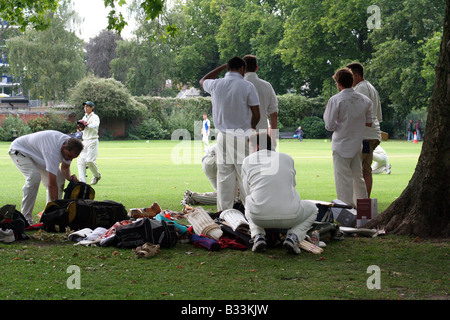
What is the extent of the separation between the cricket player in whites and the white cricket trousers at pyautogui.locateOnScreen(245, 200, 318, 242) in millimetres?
9244

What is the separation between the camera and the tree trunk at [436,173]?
7.72 m

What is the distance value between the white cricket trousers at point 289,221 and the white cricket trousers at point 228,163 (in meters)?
1.73

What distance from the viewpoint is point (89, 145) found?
52.7ft

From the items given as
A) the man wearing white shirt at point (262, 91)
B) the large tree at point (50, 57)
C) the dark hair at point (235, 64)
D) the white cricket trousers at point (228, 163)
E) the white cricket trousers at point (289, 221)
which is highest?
the large tree at point (50, 57)

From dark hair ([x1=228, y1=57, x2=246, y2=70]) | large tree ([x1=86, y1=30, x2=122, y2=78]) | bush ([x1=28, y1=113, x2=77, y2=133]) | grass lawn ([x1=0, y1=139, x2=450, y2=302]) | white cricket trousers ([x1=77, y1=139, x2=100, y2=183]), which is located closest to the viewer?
grass lawn ([x1=0, y1=139, x2=450, y2=302])

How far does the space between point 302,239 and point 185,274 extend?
1.70 meters

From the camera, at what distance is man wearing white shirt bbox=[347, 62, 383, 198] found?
33.0ft

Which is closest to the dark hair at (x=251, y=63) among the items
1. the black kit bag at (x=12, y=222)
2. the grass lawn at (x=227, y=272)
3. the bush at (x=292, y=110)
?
A: the grass lawn at (x=227, y=272)

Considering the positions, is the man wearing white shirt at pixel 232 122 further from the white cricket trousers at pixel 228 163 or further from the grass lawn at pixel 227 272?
the grass lawn at pixel 227 272

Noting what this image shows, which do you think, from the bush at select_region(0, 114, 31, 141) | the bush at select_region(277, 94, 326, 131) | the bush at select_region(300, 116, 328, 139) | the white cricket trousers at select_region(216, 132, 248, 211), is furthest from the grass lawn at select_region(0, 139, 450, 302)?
the bush at select_region(277, 94, 326, 131)

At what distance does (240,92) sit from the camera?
886 centimetres

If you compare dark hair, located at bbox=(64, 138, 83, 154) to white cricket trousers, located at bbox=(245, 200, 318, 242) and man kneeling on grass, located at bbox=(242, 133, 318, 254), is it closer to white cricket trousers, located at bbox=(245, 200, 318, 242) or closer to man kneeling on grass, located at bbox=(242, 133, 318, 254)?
man kneeling on grass, located at bbox=(242, 133, 318, 254)

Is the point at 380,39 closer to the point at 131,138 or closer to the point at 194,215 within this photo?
the point at 131,138

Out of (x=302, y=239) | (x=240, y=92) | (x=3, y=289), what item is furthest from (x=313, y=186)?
(x=3, y=289)
